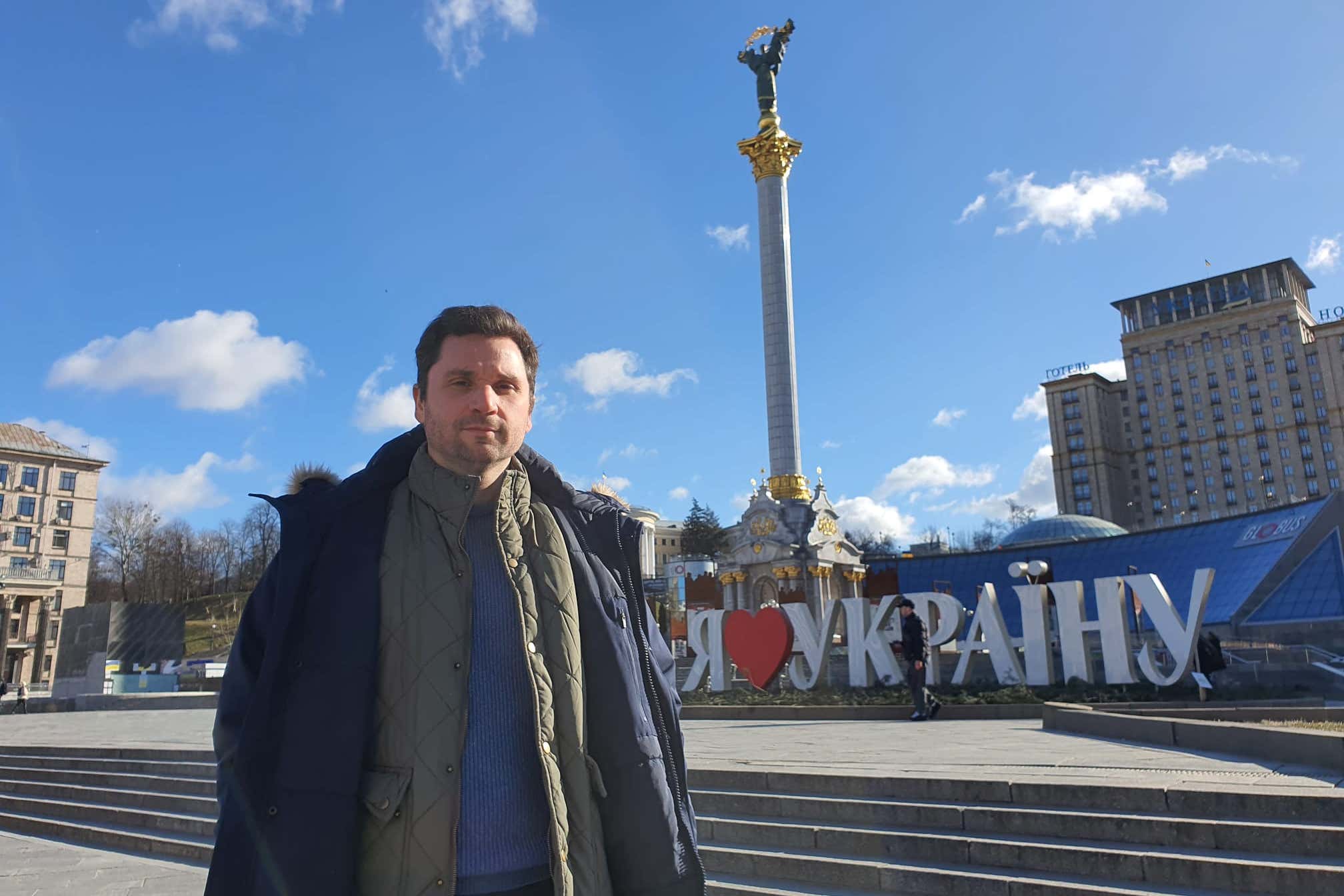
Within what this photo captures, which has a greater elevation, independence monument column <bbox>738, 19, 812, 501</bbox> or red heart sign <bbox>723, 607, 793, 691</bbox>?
independence monument column <bbox>738, 19, 812, 501</bbox>

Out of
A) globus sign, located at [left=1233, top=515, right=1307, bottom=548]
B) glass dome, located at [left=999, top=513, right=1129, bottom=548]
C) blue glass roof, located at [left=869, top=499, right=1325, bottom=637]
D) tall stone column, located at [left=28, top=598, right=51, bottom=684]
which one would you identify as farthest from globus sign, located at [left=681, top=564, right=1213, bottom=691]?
glass dome, located at [left=999, top=513, right=1129, bottom=548]

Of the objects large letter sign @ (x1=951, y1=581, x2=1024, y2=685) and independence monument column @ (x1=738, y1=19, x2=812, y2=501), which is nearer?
large letter sign @ (x1=951, y1=581, x2=1024, y2=685)

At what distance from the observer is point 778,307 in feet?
121

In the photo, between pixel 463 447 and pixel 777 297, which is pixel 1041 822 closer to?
pixel 463 447

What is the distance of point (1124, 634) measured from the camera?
16.3 meters

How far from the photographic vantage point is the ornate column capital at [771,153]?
125 ft

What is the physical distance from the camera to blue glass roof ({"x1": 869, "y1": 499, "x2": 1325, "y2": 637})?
137ft

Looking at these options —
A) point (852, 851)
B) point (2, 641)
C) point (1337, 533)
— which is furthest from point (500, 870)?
point (2, 641)

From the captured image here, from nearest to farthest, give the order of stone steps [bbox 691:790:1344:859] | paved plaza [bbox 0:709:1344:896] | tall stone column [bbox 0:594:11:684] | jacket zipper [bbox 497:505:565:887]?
1. jacket zipper [bbox 497:505:565:887]
2. stone steps [bbox 691:790:1344:859]
3. paved plaza [bbox 0:709:1344:896]
4. tall stone column [bbox 0:594:11:684]

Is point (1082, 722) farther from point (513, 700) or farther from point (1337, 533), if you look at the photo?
point (1337, 533)

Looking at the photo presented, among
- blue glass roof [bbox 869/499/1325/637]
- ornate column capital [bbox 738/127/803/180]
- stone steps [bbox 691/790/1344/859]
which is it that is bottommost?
stone steps [bbox 691/790/1344/859]

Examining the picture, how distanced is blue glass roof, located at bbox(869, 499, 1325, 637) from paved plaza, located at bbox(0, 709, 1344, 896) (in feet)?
82.0

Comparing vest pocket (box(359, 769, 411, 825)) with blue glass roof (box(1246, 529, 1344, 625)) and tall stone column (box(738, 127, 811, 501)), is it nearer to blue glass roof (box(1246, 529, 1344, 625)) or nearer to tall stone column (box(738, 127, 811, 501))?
tall stone column (box(738, 127, 811, 501))

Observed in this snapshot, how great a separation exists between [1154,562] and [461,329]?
53.6 metres
